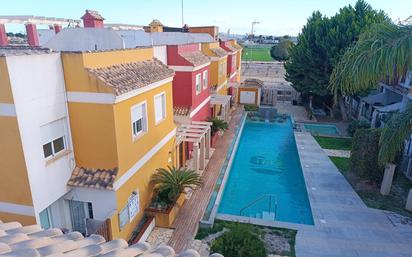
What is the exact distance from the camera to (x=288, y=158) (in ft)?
89.4

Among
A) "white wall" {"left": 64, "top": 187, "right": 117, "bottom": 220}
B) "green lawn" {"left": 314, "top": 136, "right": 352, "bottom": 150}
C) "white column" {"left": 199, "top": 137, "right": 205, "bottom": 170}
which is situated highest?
"white wall" {"left": 64, "top": 187, "right": 117, "bottom": 220}

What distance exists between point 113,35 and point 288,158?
18.2 metres

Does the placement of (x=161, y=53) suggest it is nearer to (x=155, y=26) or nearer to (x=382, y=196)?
(x=382, y=196)

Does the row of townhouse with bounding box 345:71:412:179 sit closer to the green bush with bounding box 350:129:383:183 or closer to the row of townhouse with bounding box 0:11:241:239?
the green bush with bounding box 350:129:383:183

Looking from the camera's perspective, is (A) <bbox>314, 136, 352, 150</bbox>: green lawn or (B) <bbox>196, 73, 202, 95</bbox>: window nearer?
(B) <bbox>196, 73, 202, 95</bbox>: window

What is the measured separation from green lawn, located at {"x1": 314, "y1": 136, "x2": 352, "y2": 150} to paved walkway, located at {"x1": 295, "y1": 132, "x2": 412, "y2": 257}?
7.29m

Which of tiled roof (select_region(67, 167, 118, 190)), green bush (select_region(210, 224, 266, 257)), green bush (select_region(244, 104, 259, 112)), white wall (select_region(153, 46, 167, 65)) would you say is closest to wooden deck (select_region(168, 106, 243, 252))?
green bush (select_region(210, 224, 266, 257))

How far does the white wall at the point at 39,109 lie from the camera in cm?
919

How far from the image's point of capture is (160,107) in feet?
52.5

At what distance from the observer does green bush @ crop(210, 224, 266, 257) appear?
1015 cm

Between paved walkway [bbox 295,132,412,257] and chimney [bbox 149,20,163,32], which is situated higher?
chimney [bbox 149,20,163,32]

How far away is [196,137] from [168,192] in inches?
222

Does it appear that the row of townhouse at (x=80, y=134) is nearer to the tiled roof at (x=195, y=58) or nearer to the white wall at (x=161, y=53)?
the white wall at (x=161, y=53)

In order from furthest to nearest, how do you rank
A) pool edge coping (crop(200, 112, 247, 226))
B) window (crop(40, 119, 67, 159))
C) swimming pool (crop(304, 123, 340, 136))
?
swimming pool (crop(304, 123, 340, 136)) → pool edge coping (crop(200, 112, 247, 226)) → window (crop(40, 119, 67, 159))
